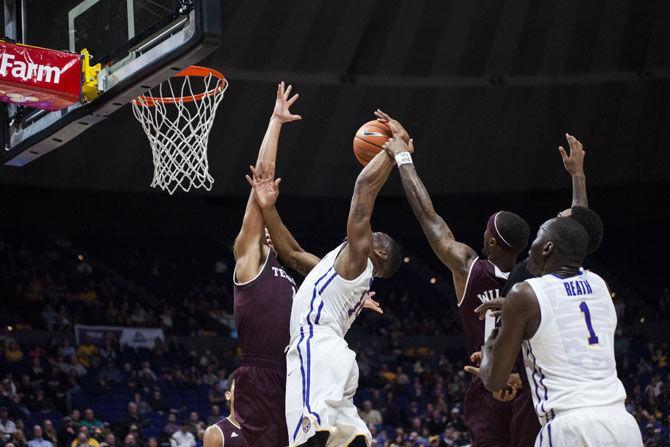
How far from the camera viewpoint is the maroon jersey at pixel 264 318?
19.0 ft

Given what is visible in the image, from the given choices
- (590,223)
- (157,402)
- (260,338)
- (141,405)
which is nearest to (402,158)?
(590,223)

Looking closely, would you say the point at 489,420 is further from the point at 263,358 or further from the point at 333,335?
the point at 263,358

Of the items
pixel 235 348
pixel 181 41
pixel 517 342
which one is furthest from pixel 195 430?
pixel 517 342

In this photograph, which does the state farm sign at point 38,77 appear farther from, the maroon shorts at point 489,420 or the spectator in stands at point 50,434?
the spectator in stands at point 50,434

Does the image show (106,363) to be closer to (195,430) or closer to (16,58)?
(195,430)

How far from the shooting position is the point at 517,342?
412cm

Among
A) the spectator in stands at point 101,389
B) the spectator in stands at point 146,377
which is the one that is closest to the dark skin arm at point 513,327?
the spectator in stands at point 101,389

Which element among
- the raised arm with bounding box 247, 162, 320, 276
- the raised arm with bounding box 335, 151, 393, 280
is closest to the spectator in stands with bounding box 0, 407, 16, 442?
the raised arm with bounding box 247, 162, 320, 276

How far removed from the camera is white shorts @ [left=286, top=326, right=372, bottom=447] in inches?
204

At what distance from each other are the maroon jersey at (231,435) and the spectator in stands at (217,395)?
488 inches

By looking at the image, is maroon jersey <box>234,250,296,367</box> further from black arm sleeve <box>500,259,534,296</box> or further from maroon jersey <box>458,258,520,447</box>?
black arm sleeve <box>500,259,534,296</box>

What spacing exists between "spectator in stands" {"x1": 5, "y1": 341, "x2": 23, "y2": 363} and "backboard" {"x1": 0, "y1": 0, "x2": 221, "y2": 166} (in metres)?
11.5

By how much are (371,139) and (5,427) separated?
33.1ft

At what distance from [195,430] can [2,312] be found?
7.25m
